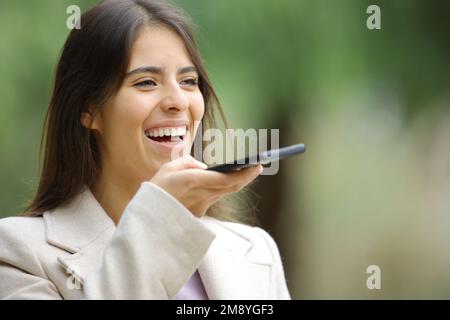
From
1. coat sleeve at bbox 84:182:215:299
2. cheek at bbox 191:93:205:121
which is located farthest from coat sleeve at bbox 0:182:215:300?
cheek at bbox 191:93:205:121

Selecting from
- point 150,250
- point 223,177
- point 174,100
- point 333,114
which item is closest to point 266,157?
point 223,177

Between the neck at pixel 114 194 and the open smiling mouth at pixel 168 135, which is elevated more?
the open smiling mouth at pixel 168 135

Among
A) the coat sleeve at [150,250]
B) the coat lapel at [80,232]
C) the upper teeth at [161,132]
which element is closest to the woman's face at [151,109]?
the upper teeth at [161,132]

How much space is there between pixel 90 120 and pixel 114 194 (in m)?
0.20

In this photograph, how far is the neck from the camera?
73.8 inches

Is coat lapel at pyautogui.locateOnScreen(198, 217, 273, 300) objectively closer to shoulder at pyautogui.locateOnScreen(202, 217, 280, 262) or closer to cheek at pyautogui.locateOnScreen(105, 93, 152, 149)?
shoulder at pyautogui.locateOnScreen(202, 217, 280, 262)

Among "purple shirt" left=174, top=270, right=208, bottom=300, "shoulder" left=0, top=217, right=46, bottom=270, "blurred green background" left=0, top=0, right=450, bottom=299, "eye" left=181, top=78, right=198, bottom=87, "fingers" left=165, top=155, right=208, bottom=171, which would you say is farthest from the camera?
"blurred green background" left=0, top=0, right=450, bottom=299

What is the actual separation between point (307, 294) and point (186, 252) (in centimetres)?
306

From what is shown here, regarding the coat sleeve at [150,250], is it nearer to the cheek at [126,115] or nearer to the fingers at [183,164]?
the fingers at [183,164]

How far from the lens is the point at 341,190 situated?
423 centimetres

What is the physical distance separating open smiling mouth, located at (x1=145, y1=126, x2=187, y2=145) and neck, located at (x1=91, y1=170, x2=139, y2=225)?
0.15m

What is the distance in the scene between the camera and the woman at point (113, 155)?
164cm

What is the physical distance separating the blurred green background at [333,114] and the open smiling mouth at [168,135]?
2.10 m

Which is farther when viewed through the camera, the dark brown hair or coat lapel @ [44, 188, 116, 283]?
the dark brown hair
